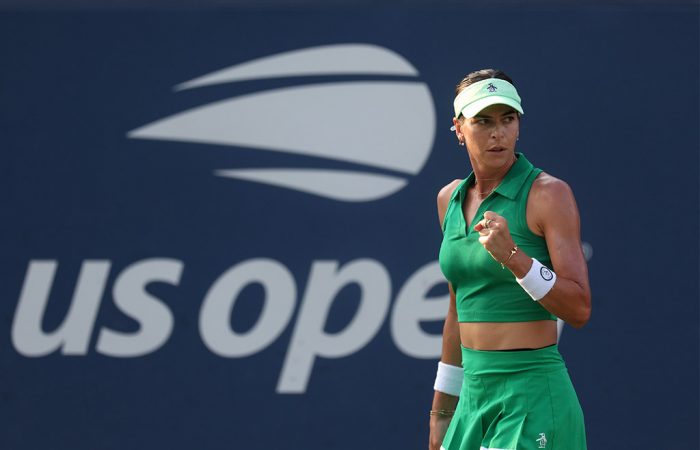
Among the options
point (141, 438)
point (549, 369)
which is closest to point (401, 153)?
point (141, 438)

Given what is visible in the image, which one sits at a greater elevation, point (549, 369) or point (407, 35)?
point (407, 35)

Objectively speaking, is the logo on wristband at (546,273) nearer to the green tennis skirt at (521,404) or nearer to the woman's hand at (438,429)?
the green tennis skirt at (521,404)

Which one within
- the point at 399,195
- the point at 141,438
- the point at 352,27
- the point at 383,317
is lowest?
the point at 141,438

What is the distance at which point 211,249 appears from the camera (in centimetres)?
424

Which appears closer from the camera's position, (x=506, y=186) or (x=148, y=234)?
(x=506, y=186)

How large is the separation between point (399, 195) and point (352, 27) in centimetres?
70

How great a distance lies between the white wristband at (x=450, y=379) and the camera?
113 inches

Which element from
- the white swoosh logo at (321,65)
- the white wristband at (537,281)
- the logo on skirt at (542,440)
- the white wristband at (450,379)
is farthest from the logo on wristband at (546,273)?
the white swoosh logo at (321,65)

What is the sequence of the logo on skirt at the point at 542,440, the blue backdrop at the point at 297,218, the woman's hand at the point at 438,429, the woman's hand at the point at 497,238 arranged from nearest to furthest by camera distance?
the woman's hand at the point at 497,238, the logo on skirt at the point at 542,440, the woman's hand at the point at 438,429, the blue backdrop at the point at 297,218

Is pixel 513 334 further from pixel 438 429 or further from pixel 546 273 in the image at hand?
pixel 438 429

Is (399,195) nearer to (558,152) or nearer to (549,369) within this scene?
(558,152)

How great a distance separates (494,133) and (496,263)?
326 mm

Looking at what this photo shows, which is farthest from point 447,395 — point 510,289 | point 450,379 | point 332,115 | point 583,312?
point 332,115

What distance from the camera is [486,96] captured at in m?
2.59
